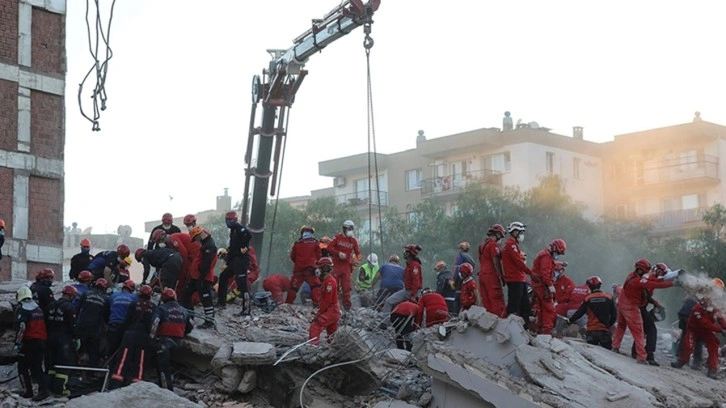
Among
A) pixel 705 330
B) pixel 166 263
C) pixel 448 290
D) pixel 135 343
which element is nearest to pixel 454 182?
pixel 448 290

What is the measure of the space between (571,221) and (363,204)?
16051 mm

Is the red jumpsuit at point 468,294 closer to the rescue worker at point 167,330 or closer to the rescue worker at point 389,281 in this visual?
the rescue worker at point 389,281

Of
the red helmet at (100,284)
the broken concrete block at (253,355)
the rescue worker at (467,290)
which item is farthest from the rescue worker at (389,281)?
the red helmet at (100,284)

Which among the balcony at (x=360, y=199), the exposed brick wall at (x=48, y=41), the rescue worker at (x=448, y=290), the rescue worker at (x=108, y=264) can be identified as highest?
the exposed brick wall at (x=48, y=41)

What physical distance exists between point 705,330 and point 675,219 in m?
32.5

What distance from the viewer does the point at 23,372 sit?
1582 centimetres

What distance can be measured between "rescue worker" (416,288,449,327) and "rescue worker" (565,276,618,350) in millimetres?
2626

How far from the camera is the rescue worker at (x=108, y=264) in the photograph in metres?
18.3

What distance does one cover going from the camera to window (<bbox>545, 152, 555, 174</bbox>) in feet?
170

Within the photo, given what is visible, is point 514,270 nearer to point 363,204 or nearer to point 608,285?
point 608,285

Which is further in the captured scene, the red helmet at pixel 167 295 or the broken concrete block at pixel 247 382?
the red helmet at pixel 167 295

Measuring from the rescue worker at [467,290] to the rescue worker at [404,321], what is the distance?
825 millimetres

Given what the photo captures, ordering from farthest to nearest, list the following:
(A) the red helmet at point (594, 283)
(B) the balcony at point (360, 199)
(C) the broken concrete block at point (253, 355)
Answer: (B) the balcony at point (360, 199), (A) the red helmet at point (594, 283), (C) the broken concrete block at point (253, 355)

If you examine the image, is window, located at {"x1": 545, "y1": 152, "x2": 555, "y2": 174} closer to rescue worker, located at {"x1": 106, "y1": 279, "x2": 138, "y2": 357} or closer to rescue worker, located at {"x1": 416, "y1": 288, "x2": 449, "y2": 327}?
rescue worker, located at {"x1": 416, "y1": 288, "x2": 449, "y2": 327}
